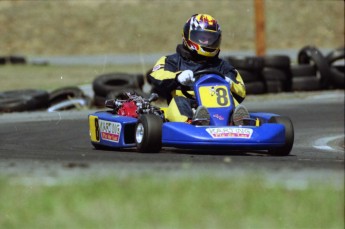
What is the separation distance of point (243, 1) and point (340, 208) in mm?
36120

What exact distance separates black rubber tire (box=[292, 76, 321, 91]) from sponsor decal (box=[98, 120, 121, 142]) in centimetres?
773

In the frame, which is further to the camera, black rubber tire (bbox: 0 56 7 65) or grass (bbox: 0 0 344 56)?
grass (bbox: 0 0 344 56)

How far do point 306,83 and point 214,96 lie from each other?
8.16 meters

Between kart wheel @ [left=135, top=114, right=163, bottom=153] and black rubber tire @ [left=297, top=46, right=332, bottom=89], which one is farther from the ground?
kart wheel @ [left=135, top=114, right=163, bottom=153]

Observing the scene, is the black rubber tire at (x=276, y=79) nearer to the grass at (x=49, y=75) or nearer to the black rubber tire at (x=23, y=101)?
the black rubber tire at (x=23, y=101)

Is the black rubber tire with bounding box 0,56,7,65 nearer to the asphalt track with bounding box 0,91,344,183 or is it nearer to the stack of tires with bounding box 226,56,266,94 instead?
the stack of tires with bounding box 226,56,266,94

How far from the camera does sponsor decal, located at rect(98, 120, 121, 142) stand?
8219 millimetres

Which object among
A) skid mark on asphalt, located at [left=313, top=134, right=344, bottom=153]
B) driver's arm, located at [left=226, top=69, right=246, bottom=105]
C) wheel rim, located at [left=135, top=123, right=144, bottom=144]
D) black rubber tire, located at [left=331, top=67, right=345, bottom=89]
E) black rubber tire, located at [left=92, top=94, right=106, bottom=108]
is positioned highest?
driver's arm, located at [left=226, top=69, right=246, bottom=105]

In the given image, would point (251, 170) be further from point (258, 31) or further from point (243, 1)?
point (243, 1)

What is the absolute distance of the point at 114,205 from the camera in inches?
177

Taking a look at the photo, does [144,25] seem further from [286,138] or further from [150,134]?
[150,134]

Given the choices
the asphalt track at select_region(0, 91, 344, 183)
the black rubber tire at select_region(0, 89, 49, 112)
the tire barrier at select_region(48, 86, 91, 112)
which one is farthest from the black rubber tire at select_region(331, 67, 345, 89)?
the black rubber tire at select_region(0, 89, 49, 112)

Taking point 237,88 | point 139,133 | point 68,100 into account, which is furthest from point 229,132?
point 68,100

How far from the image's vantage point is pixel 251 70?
1490 cm
